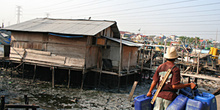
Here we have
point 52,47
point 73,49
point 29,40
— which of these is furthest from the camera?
point 29,40

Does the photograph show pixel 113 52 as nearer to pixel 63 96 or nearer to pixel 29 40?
pixel 63 96

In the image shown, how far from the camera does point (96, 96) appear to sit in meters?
10.8

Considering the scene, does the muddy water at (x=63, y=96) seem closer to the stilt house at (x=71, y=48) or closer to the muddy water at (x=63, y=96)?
the muddy water at (x=63, y=96)

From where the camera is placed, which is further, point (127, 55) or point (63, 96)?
point (127, 55)

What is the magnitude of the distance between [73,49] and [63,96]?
135 inches

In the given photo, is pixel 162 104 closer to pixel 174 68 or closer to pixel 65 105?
pixel 174 68

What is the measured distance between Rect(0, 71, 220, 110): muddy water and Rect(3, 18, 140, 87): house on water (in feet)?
4.10

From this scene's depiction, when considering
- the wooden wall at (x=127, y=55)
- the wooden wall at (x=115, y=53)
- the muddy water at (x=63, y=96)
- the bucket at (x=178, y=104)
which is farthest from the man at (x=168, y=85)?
the wooden wall at (x=127, y=55)

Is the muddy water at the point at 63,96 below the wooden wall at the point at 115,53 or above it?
below

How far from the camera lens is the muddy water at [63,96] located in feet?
29.7

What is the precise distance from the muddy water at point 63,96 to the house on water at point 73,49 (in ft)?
4.10

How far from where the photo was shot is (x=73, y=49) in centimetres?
1212

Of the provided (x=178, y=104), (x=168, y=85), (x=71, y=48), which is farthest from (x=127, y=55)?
(x=178, y=104)

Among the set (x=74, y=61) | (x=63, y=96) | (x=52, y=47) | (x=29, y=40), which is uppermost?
(x=29, y=40)
